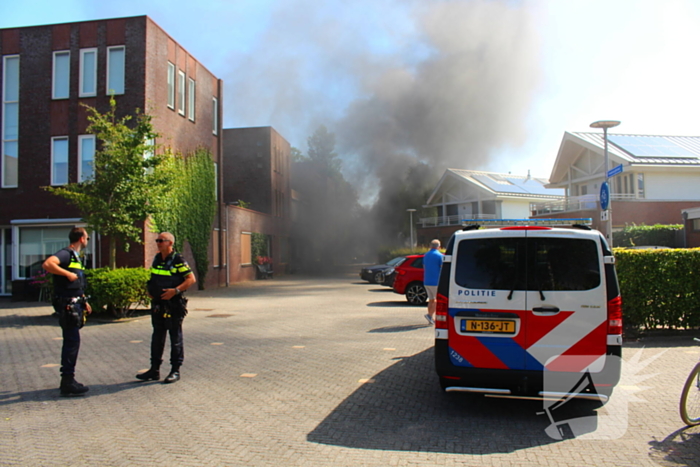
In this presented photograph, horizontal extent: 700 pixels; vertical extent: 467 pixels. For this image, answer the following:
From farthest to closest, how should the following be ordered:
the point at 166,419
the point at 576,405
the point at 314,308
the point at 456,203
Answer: the point at 456,203
the point at 314,308
the point at 576,405
the point at 166,419

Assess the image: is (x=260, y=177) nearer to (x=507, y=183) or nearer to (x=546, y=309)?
(x=507, y=183)

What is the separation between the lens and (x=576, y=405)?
5.05m

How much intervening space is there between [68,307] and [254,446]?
9.09 ft

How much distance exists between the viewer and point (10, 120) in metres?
17.8

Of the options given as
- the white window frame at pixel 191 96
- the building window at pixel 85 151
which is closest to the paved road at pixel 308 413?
the building window at pixel 85 151

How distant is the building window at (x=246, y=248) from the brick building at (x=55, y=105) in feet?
30.5

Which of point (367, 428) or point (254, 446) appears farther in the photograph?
point (367, 428)

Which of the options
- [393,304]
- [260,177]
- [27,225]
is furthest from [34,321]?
[260,177]

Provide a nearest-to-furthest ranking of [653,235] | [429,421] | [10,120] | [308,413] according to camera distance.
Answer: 1. [429,421]
2. [308,413]
3. [10,120]
4. [653,235]

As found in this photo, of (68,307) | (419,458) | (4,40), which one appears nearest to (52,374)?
(68,307)

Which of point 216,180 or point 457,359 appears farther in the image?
point 216,180

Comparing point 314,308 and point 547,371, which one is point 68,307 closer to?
point 547,371

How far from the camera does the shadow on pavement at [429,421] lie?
13.0 feet

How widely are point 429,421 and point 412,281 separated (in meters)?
10.1
